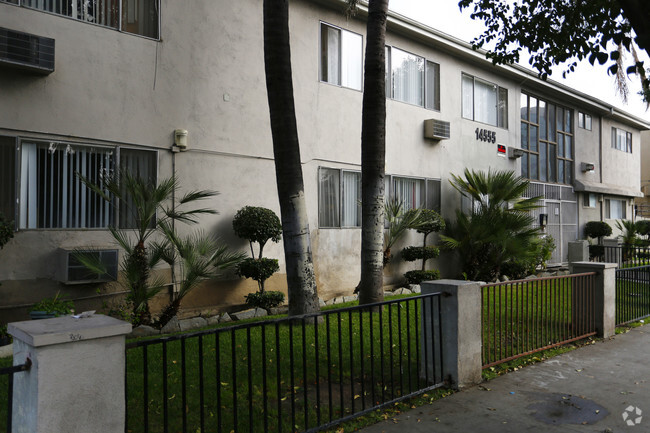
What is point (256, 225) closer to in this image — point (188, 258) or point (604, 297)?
point (188, 258)

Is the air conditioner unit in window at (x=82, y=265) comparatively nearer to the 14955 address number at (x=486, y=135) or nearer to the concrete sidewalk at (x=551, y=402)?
the concrete sidewalk at (x=551, y=402)

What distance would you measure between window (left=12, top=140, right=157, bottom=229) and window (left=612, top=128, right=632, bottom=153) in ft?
72.0

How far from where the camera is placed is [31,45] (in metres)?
7.33

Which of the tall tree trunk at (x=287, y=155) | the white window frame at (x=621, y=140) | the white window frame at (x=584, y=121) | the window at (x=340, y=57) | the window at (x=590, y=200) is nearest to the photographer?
the tall tree trunk at (x=287, y=155)

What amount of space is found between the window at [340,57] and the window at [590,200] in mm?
12972

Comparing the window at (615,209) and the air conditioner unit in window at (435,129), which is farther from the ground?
the air conditioner unit in window at (435,129)

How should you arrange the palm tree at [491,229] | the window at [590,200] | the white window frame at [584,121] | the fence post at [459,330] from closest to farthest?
the fence post at [459,330]
the palm tree at [491,229]
the window at [590,200]
the white window frame at [584,121]

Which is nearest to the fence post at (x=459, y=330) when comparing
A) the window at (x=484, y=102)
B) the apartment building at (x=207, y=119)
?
the apartment building at (x=207, y=119)

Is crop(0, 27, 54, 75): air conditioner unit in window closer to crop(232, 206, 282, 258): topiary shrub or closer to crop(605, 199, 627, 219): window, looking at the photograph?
crop(232, 206, 282, 258): topiary shrub

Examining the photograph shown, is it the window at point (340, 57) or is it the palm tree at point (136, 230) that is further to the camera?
the window at point (340, 57)

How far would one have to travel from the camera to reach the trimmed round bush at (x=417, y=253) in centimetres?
1238

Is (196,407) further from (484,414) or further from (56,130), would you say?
(56,130)

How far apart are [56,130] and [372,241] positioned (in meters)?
5.18

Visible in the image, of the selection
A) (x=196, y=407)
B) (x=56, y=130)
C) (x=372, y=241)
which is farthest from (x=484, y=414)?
(x=56, y=130)
